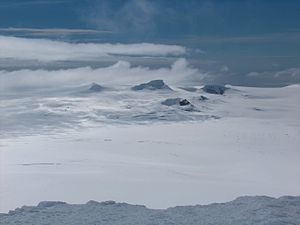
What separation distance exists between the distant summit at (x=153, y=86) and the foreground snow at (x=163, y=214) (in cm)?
4905

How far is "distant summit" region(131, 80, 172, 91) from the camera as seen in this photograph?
58112mm

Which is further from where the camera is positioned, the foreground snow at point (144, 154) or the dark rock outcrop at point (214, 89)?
the dark rock outcrop at point (214, 89)

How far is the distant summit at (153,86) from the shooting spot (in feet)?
191

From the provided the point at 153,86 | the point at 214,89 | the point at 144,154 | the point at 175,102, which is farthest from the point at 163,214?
the point at 214,89

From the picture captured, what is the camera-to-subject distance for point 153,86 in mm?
59469

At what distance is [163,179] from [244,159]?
5801mm

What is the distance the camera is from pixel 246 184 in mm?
13766

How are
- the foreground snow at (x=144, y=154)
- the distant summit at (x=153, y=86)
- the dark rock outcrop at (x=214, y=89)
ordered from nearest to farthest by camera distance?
1. the foreground snow at (x=144, y=154)
2. the distant summit at (x=153, y=86)
3. the dark rock outcrop at (x=214, y=89)

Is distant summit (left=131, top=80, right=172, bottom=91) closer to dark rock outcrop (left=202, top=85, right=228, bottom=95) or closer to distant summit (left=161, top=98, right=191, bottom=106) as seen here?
dark rock outcrop (left=202, top=85, right=228, bottom=95)

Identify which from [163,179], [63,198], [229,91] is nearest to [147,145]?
[163,179]

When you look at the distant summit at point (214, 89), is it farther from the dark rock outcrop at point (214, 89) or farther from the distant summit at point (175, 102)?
the distant summit at point (175, 102)

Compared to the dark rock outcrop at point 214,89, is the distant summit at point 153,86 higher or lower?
lower

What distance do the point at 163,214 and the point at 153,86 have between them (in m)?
51.6

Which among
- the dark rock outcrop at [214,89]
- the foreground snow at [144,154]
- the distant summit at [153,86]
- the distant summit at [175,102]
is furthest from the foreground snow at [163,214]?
the dark rock outcrop at [214,89]
